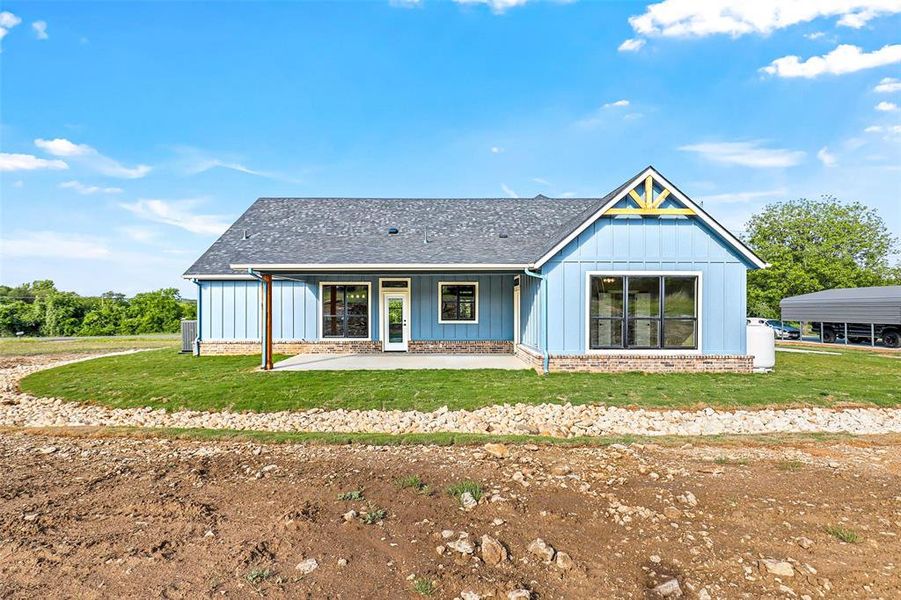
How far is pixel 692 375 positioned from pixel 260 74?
16866 mm

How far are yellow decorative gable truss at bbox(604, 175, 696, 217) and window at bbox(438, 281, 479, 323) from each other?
509 cm

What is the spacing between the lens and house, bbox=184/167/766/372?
1055 cm

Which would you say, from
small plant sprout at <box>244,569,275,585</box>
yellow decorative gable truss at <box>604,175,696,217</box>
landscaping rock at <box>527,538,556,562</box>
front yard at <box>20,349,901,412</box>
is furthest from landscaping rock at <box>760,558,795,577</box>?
yellow decorative gable truss at <box>604,175,696,217</box>

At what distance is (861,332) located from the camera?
20672 mm

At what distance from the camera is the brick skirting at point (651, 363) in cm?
1041

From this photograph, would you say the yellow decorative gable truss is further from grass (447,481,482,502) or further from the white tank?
grass (447,481,482,502)

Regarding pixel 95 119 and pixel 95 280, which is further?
pixel 95 280

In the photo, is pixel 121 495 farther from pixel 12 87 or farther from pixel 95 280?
pixel 95 280

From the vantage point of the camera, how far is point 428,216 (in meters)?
15.9

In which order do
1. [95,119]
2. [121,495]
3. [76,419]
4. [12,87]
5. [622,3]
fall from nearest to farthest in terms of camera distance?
[121,495]
[76,419]
[622,3]
[12,87]
[95,119]

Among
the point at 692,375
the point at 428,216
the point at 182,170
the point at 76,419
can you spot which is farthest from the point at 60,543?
the point at 182,170

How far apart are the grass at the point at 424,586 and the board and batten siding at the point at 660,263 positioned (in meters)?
8.39

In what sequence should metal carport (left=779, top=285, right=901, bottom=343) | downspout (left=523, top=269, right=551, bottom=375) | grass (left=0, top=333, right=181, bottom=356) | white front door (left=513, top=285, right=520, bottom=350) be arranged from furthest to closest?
metal carport (left=779, top=285, right=901, bottom=343), grass (left=0, top=333, right=181, bottom=356), white front door (left=513, top=285, right=520, bottom=350), downspout (left=523, top=269, right=551, bottom=375)

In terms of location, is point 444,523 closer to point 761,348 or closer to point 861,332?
point 761,348
